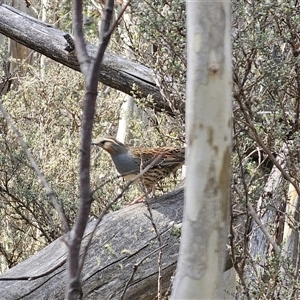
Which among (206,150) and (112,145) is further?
(112,145)

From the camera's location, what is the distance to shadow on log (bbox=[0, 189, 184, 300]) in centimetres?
423

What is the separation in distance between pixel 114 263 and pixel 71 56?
167cm

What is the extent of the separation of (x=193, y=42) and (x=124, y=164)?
11.1 ft

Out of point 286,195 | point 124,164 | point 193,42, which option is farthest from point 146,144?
point 193,42

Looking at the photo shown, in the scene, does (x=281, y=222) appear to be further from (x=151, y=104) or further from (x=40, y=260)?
(x=40, y=260)

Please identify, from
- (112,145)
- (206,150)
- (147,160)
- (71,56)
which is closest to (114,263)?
(147,160)

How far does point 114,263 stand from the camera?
14.4ft

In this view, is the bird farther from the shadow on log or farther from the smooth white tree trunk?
the smooth white tree trunk

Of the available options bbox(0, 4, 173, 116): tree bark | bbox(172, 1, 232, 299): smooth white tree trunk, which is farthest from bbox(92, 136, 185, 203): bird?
bbox(172, 1, 232, 299): smooth white tree trunk

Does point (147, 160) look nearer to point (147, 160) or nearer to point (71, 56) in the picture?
point (147, 160)

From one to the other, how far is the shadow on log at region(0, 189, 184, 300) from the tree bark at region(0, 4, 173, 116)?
87 centimetres

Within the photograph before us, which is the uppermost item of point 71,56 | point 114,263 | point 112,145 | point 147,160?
point 71,56

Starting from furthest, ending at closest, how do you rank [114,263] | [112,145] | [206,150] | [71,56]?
1. [112,145]
2. [71,56]
3. [114,263]
4. [206,150]

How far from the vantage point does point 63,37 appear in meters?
5.32
